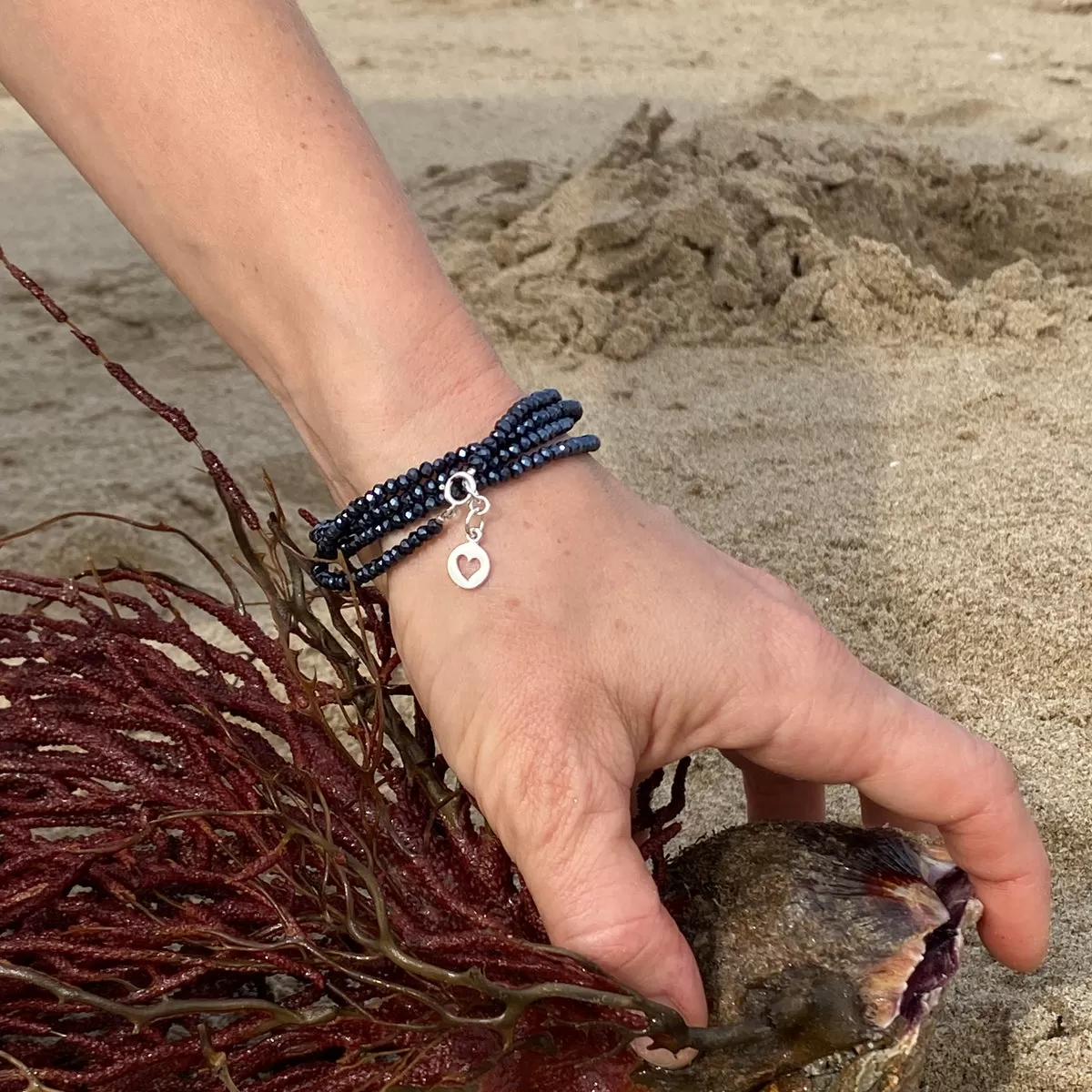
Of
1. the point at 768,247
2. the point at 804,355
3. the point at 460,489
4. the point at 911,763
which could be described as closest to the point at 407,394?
the point at 460,489

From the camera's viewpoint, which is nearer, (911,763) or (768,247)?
(911,763)

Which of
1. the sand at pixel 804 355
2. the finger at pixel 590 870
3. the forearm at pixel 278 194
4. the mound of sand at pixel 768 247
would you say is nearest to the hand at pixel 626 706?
the finger at pixel 590 870

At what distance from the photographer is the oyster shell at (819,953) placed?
1.04 meters

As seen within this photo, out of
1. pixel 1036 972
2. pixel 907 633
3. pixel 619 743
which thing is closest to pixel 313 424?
pixel 619 743

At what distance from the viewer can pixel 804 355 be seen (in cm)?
282

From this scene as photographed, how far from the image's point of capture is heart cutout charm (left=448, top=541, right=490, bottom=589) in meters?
1.04

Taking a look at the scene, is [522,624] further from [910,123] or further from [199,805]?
[910,123]

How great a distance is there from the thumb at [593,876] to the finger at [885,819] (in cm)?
41

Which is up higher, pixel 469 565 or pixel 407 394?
pixel 407 394

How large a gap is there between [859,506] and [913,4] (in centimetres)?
407

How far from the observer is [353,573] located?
Result: 1135 mm

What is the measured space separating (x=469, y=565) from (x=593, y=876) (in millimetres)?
288

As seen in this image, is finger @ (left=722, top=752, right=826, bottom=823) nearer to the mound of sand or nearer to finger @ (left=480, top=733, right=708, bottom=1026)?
finger @ (left=480, top=733, right=708, bottom=1026)

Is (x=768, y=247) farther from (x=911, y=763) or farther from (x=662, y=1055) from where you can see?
(x=662, y=1055)
